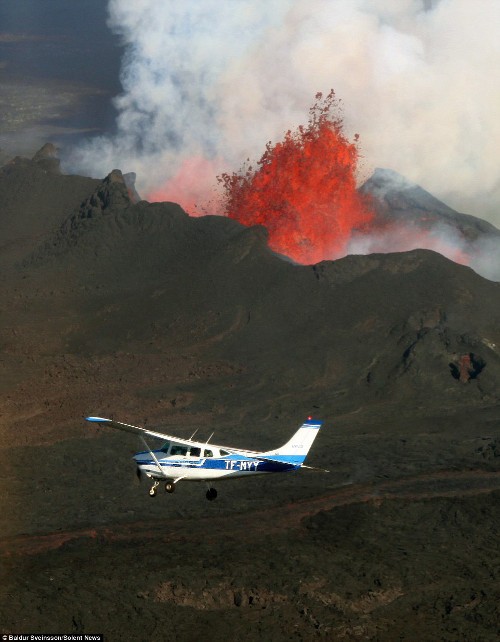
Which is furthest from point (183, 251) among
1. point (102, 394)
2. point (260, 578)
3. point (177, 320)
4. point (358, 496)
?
point (260, 578)

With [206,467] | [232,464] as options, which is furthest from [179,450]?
[232,464]

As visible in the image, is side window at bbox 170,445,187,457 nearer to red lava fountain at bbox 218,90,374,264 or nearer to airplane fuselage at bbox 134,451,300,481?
airplane fuselage at bbox 134,451,300,481

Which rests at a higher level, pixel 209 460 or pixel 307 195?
pixel 307 195

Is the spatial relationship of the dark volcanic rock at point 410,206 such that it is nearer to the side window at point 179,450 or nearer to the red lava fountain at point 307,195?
the red lava fountain at point 307,195

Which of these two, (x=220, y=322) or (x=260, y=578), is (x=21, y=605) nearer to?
(x=260, y=578)

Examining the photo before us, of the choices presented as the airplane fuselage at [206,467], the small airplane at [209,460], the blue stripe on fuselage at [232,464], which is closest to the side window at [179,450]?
the small airplane at [209,460]

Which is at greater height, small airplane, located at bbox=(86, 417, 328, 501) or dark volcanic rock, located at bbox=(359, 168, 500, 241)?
dark volcanic rock, located at bbox=(359, 168, 500, 241)

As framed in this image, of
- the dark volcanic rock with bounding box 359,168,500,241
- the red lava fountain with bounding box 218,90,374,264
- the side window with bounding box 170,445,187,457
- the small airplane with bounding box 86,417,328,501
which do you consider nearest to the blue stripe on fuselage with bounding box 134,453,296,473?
the small airplane with bounding box 86,417,328,501

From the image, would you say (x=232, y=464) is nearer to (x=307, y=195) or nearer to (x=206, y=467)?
(x=206, y=467)
